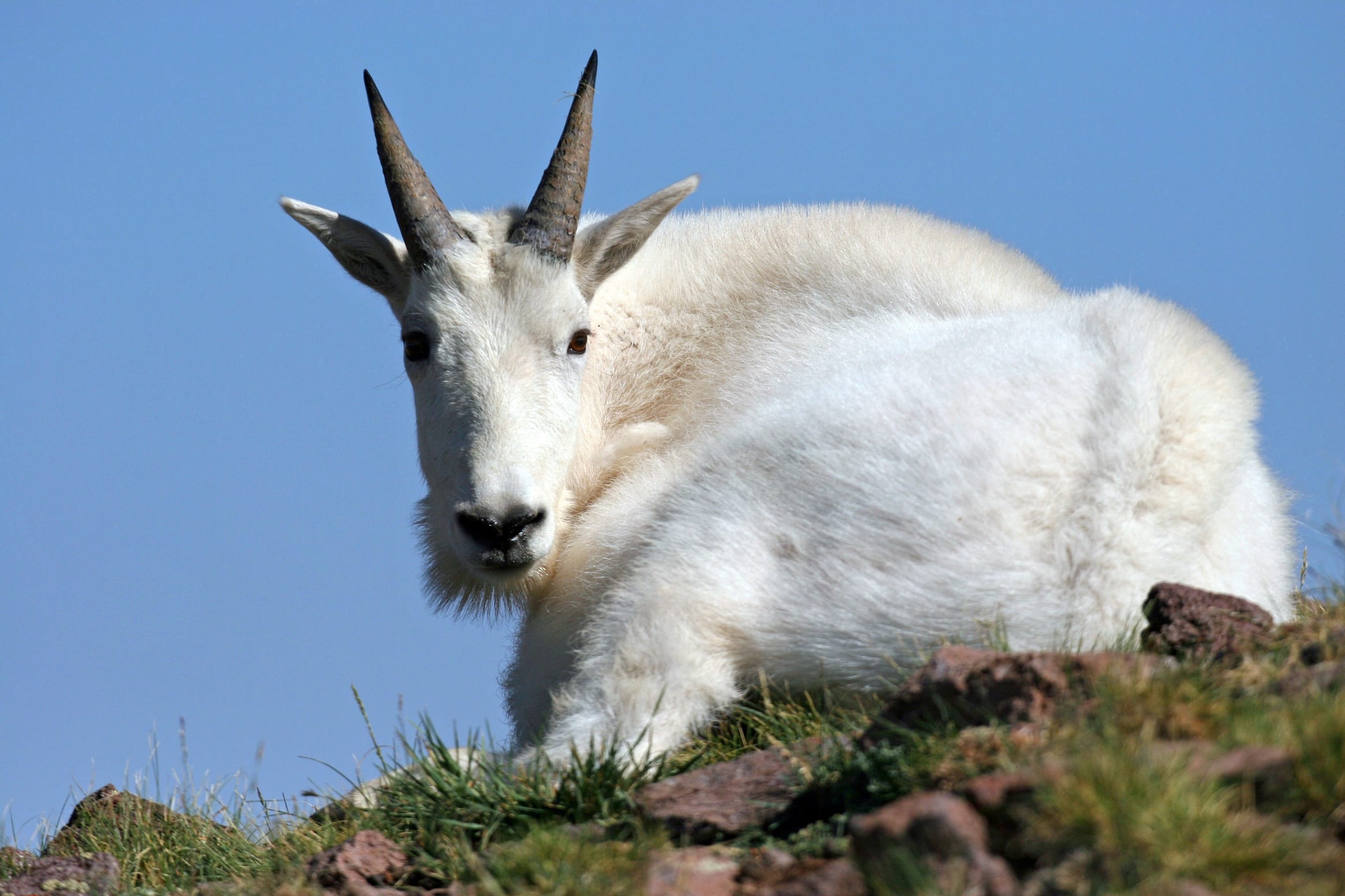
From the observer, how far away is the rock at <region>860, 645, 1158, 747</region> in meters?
3.17

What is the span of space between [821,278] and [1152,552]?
2360 mm

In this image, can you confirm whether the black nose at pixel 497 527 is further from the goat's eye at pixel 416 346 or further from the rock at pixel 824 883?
the rock at pixel 824 883

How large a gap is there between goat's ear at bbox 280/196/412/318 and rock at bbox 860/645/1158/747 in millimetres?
3500

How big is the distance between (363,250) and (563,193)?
113 cm

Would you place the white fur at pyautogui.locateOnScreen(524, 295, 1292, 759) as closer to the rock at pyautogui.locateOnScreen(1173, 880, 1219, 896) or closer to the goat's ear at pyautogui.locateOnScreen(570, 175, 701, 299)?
the rock at pyautogui.locateOnScreen(1173, 880, 1219, 896)

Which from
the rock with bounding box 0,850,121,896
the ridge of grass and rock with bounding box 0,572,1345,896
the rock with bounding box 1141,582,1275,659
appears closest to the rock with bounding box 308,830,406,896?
the ridge of grass and rock with bounding box 0,572,1345,896

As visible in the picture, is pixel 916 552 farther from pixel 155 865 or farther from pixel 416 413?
pixel 155 865

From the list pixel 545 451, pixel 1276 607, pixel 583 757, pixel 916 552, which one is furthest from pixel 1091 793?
pixel 545 451

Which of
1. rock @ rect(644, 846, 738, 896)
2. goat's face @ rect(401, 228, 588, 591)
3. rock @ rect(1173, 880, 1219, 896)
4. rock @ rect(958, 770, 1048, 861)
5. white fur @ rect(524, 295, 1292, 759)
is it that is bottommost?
rock @ rect(1173, 880, 1219, 896)

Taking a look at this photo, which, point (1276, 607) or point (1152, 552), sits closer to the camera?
point (1152, 552)

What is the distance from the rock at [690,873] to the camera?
2834mm

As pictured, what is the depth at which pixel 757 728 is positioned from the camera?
13.4ft

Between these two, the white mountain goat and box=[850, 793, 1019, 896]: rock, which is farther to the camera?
the white mountain goat

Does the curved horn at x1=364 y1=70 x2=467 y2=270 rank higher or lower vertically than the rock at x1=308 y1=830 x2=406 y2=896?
higher
